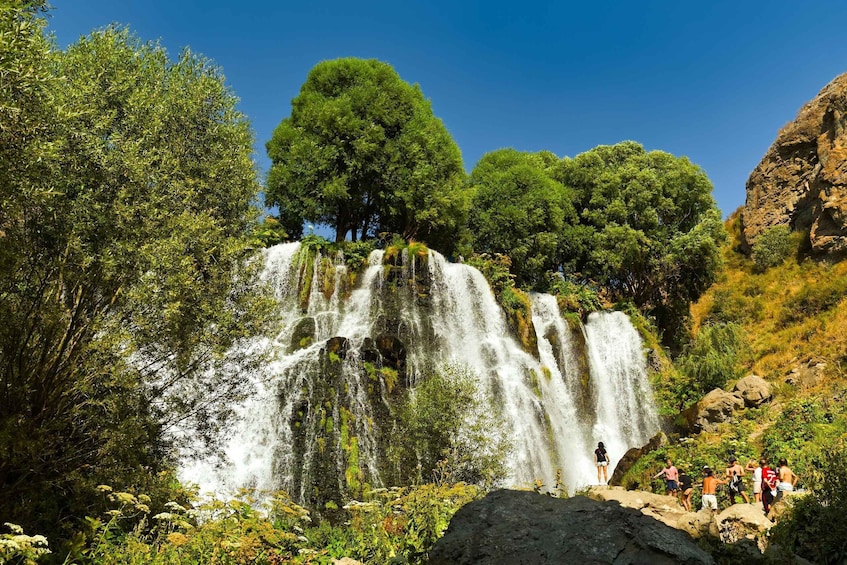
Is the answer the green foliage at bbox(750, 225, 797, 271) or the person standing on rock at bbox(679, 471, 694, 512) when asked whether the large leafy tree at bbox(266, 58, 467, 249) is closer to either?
the person standing on rock at bbox(679, 471, 694, 512)

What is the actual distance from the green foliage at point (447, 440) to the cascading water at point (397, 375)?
41.7 inches

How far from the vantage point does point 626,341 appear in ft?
89.9

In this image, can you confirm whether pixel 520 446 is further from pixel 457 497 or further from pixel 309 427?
pixel 457 497

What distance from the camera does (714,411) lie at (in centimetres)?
1959

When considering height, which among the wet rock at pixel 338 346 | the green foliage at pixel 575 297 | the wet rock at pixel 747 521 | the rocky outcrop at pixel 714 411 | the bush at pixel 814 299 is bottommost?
the wet rock at pixel 747 521

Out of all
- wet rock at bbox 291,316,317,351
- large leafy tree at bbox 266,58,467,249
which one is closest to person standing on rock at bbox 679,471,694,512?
wet rock at bbox 291,316,317,351

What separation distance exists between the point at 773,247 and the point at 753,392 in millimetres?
16668

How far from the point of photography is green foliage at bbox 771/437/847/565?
7.00m

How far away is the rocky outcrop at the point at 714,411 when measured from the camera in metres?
19.3

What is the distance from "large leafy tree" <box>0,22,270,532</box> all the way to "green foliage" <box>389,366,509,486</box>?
5.59 metres

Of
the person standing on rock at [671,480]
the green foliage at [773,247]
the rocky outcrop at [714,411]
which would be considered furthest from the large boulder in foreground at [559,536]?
the green foliage at [773,247]

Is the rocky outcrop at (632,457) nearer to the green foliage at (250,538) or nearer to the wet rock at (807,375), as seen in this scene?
the wet rock at (807,375)

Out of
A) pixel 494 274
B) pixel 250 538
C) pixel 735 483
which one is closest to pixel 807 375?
pixel 735 483

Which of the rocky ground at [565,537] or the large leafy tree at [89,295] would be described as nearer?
the rocky ground at [565,537]
